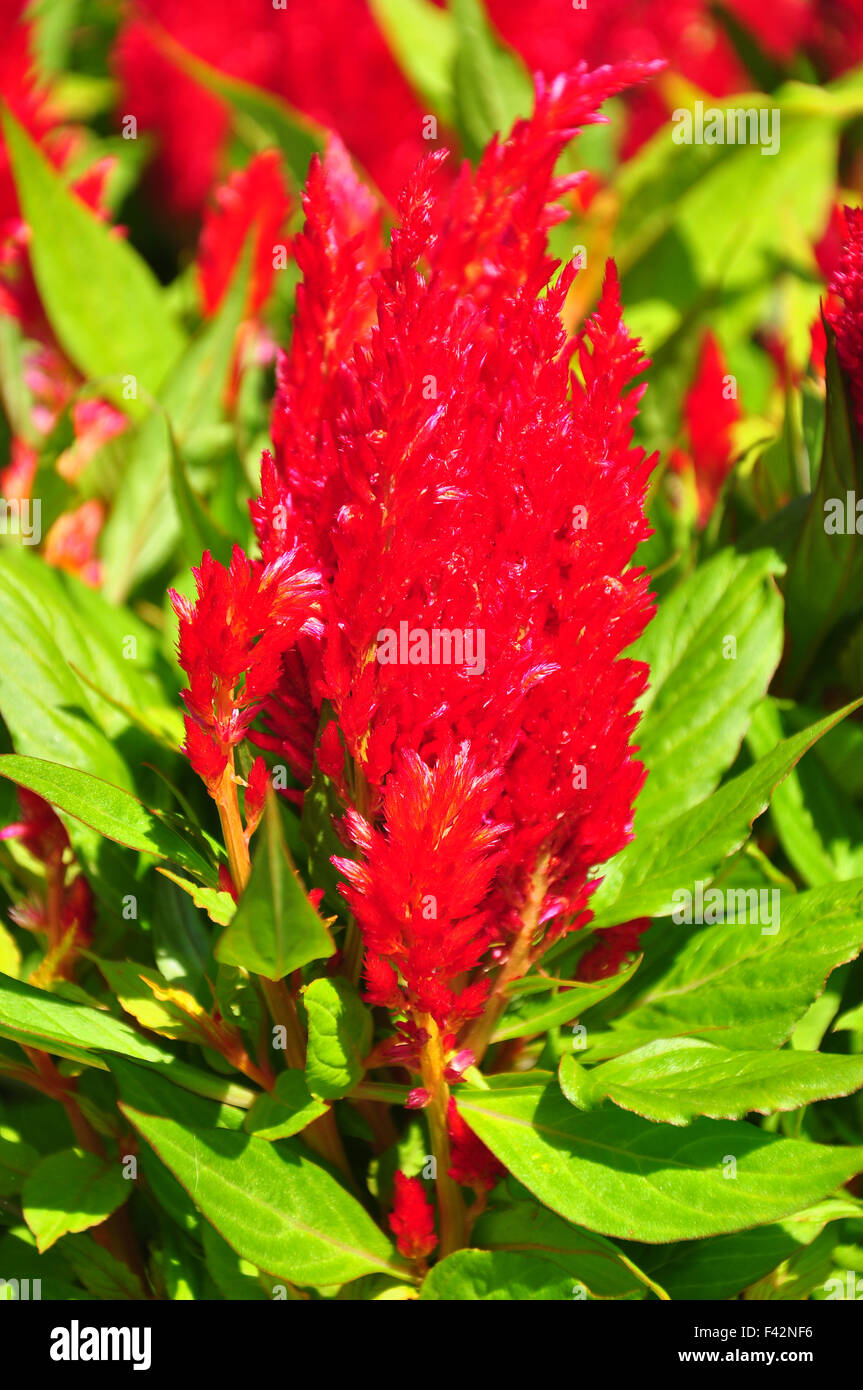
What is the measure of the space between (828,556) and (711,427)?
63cm

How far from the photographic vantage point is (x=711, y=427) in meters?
1.83

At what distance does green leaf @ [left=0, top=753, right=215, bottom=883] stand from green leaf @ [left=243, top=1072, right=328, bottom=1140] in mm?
183

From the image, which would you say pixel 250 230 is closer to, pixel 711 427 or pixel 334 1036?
pixel 711 427

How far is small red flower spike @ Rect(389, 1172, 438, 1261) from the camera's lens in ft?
3.29

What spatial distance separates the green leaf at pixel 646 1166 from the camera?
3.03ft

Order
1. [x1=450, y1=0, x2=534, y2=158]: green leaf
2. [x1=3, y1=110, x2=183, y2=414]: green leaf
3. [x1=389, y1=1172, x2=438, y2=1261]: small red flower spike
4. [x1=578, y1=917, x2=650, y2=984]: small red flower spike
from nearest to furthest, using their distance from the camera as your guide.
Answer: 1. [x1=389, y1=1172, x2=438, y2=1261]: small red flower spike
2. [x1=578, y1=917, x2=650, y2=984]: small red flower spike
3. [x1=3, y1=110, x2=183, y2=414]: green leaf
4. [x1=450, y1=0, x2=534, y2=158]: green leaf

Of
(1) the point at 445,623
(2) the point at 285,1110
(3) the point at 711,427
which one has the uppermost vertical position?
(3) the point at 711,427

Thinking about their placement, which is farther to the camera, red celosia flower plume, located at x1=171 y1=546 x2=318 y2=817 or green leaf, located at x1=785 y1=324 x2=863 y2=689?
green leaf, located at x1=785 y1=324 x2=863 y2=689

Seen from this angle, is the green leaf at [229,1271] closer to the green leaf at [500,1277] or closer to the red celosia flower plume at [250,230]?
the green leaf at [500,1277]

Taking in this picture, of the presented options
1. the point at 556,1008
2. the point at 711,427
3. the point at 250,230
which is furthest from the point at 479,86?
the point at 556,1008

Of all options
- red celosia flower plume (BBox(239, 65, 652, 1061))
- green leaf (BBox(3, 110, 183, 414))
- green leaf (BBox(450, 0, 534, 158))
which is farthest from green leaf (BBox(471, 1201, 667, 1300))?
A: green leaf (BBox(450, 0, 534, 158))

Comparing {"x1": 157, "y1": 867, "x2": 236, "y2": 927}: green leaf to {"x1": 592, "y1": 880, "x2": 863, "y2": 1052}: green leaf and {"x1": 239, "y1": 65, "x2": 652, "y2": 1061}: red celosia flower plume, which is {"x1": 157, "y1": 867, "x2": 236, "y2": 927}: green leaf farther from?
{"x1": 592, "y1": 880, "x2": 863, "y2": 1052}: green leaf

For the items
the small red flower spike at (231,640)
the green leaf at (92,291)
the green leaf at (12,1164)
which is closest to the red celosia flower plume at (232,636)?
the small red flower spike at (231,640)

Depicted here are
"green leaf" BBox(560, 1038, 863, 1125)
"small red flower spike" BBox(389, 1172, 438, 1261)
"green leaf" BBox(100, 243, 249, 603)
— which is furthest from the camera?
"green leaf" BBox(100, 243, 249, 603)
